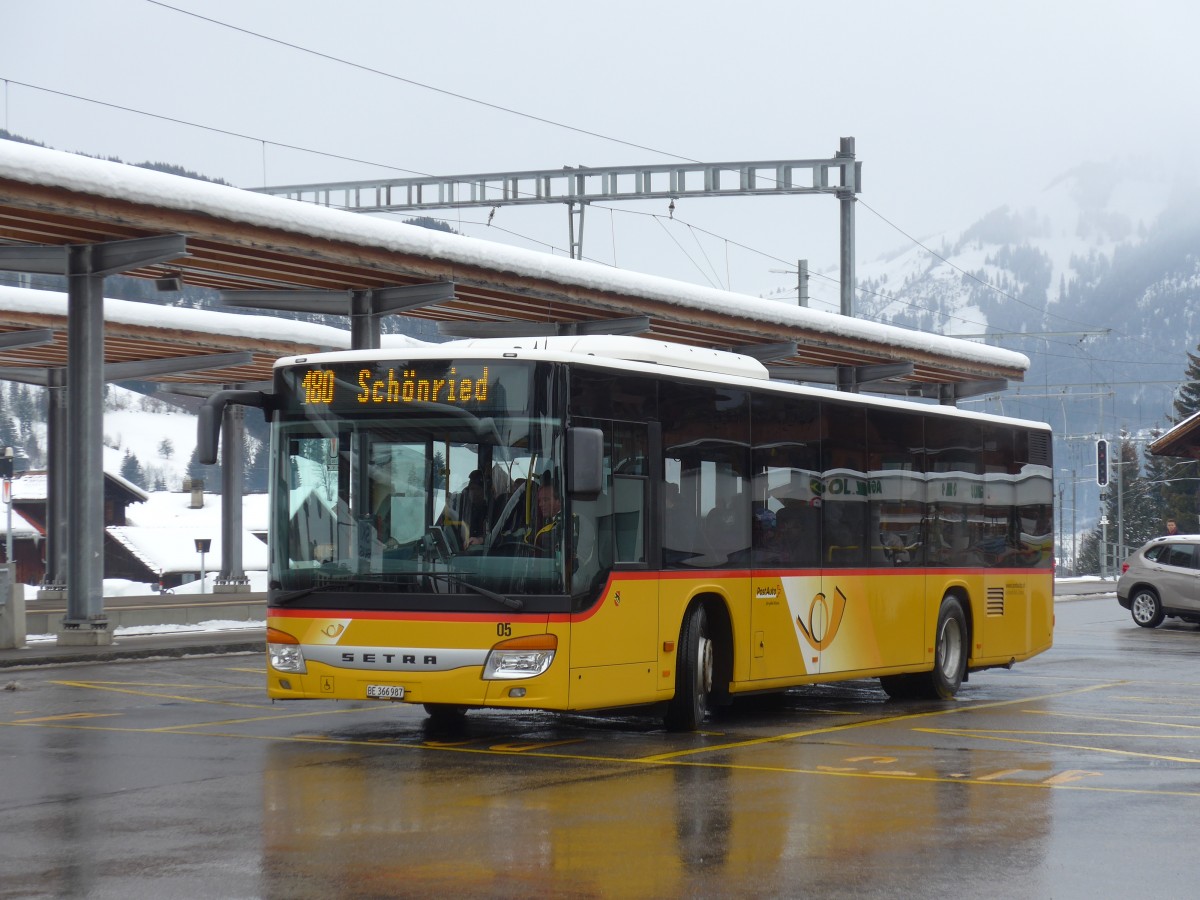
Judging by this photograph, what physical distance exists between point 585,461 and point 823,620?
4.22 metres

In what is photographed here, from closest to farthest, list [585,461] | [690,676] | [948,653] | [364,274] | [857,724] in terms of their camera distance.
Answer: [585,461]
[690,676]
[857,724]
[948,653]
[364,274]

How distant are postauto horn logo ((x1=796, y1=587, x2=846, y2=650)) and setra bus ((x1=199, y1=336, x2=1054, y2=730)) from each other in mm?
24

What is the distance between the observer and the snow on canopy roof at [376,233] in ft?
66.9

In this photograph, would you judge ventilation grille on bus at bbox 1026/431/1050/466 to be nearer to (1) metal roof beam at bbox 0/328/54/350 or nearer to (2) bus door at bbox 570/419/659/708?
(2) bus door at bbox 570/419/659/708

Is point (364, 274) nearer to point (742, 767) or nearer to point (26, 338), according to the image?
point (26, 338)

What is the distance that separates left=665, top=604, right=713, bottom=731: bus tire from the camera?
13.6 metres

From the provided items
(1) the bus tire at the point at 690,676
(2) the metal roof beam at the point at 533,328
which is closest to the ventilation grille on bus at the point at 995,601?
(1) the bus tire at the point at 690,676

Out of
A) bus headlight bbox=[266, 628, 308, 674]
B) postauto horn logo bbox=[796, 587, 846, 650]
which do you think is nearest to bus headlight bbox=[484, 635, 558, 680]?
bus headlight bbox=[266, 628, 308, 674]

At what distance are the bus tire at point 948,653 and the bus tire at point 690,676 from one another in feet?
14.0

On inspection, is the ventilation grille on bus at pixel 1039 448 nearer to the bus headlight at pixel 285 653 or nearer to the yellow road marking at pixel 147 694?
the yellow road marking at pixel 147 694

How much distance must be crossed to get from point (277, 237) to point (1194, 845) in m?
17.0

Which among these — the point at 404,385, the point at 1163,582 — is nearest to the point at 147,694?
the point at 404,385

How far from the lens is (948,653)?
17797mm

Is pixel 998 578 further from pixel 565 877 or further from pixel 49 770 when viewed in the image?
pixel 565 877
